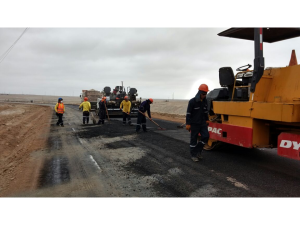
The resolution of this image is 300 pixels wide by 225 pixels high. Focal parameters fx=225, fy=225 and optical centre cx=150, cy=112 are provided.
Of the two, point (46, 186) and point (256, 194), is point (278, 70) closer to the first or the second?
point (256, 194)

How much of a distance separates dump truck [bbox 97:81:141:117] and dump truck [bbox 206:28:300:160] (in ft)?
42.4

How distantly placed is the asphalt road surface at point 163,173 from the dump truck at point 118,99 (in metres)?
10.8

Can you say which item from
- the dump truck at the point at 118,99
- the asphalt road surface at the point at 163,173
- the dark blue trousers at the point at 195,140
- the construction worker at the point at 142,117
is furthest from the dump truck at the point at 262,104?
the dump truck at the point at 118,99

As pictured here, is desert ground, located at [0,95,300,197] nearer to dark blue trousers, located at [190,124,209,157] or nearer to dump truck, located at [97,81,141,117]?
dark blue trousers, located at [190,124,209,157]

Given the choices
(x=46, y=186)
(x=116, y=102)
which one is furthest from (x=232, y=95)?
(x=116, y=102)

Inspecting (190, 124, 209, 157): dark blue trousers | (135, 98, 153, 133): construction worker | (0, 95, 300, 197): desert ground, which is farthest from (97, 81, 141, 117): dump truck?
(190, 124, 209, 157): dark blue trousers

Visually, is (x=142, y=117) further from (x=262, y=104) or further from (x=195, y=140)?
(x=262, y=104)

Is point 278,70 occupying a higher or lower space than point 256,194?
higher

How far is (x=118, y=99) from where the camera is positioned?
18625 mm

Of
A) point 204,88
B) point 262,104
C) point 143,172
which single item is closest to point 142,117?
point 204,88

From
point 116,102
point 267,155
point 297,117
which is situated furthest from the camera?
point 116,102

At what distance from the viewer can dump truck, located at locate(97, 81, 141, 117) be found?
709 inches

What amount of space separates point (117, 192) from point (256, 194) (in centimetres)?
224

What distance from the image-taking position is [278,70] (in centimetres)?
465
